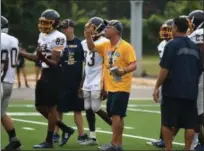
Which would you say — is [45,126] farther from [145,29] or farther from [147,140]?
[145,29]

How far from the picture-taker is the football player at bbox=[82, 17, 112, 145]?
11578 mm

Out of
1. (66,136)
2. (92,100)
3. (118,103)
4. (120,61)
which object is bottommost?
(66,136)

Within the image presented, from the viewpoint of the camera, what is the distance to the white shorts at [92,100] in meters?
11.6

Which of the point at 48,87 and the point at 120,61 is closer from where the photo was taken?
the point at 120,61

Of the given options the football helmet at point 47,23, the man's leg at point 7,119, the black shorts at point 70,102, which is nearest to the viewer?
the man's leg at point 7,119

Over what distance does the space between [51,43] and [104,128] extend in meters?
3.59

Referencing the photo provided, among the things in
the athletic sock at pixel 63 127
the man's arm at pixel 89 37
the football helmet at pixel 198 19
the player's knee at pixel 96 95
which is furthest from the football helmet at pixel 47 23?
the football helmet at pixel 198 19

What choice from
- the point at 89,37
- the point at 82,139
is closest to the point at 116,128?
the point at 82,139

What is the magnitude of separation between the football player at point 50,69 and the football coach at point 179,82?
84.0 inches

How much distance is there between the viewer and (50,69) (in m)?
11.0

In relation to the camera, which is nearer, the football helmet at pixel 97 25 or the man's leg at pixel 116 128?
the man's leg at pixel 116 128

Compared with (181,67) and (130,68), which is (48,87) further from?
(181,67)

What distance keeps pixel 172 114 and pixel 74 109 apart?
3.01 meters

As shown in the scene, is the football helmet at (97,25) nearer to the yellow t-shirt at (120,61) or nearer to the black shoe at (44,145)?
the yellow t-shirt at (120,61)
